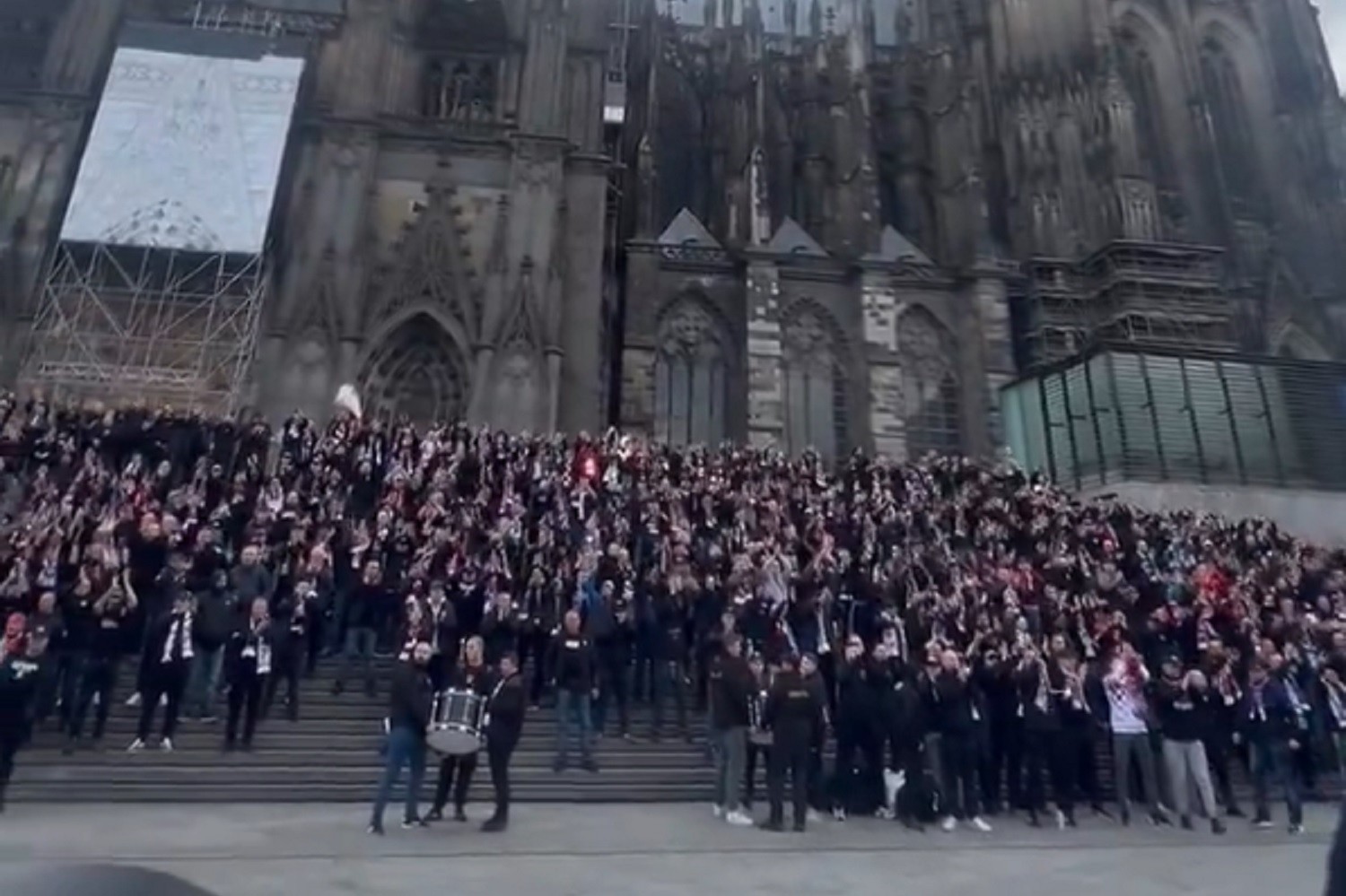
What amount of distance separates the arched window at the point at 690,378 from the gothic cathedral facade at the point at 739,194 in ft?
0.30

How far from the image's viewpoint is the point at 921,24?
45.3 metres

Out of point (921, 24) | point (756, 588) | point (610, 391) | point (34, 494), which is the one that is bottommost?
point (756, 588)

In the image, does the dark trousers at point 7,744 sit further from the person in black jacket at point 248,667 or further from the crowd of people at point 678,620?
the person in black jacket at point 248,667

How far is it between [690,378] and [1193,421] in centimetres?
1475

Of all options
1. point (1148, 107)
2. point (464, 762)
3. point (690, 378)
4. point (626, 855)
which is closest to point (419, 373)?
point (690, 378)

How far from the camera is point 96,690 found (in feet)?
37.2

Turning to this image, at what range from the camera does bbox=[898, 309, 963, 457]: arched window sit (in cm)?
3316

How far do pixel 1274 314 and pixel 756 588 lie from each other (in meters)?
31.4

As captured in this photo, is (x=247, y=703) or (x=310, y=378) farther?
(x=310, y=378)

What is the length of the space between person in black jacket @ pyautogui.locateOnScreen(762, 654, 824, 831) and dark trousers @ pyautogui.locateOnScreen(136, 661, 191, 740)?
627 cm

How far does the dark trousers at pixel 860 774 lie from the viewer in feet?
35.7

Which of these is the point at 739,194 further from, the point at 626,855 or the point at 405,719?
the point at 626,855

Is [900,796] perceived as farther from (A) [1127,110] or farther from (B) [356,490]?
(A) [1127,110]

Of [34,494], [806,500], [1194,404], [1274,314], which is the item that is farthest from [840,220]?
[34,494]
